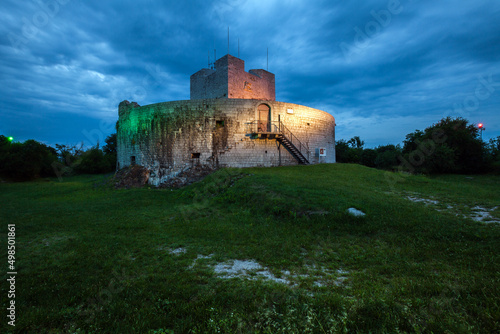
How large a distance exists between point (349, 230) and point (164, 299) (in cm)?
545

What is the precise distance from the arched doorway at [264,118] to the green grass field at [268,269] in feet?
34.8

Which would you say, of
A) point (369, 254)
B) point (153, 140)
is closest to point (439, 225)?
point (369, 254)

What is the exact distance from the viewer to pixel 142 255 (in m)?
5.25

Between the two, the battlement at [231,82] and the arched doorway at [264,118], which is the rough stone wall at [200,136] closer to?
the arched doorway at [264,118]

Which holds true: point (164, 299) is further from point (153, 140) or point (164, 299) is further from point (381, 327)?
point (153, 140)

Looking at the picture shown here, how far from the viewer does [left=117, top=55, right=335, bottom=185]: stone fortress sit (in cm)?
1811

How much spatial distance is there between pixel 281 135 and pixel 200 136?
22.2 feet

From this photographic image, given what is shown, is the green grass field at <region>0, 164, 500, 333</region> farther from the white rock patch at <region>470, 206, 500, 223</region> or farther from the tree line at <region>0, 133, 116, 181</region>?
the tree line at <region>0, 133, 116, 181</region>

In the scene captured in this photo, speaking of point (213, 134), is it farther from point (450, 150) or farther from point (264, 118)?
point (450, 150)

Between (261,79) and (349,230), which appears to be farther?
(261,79)

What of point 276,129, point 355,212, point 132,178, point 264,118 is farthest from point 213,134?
point 355,212

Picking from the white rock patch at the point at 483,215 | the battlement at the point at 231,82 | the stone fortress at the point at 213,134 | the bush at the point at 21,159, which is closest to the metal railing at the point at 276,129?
the stone fortress at the point at 213,134

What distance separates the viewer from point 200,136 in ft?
59.4

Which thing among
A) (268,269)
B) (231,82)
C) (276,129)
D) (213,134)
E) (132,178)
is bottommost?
(268,269)
